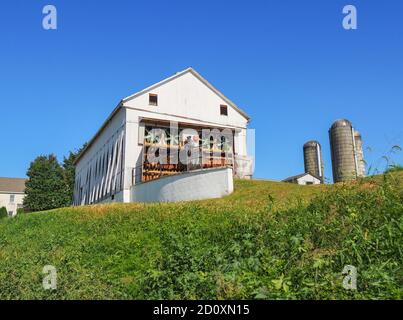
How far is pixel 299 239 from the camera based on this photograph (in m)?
6.41

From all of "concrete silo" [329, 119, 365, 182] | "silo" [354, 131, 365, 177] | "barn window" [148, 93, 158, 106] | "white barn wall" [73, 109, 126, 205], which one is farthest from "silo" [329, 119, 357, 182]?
"white barn wall" [73, 109, 126, 205]

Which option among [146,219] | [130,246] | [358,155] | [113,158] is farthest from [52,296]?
[113,158]

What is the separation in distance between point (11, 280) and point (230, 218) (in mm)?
5691

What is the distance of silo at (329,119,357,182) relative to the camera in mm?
19953

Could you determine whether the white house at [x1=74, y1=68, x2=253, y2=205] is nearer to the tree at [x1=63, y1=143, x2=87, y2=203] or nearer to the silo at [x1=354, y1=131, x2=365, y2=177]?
the silo at [x1=354, y1=131, x2=365, y2=177]

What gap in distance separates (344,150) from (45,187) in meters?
58.9

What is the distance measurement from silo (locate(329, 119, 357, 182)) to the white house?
282 inches

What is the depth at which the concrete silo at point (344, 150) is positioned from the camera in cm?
1989

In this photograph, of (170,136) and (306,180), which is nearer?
(306,180)

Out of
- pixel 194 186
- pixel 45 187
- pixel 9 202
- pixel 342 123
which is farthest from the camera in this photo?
pixel 9 202

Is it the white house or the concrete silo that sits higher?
A: the white house

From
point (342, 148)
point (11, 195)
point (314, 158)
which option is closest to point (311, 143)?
point (314, 158)

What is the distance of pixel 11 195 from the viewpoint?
3346 inches
